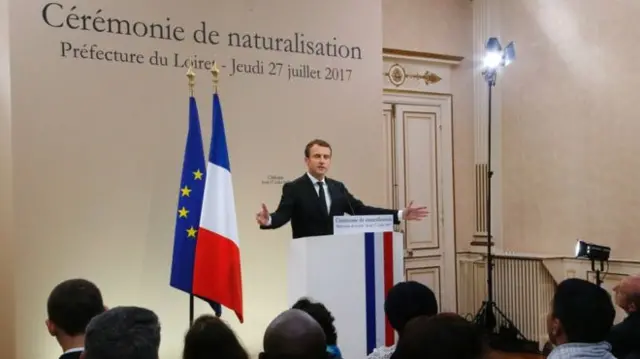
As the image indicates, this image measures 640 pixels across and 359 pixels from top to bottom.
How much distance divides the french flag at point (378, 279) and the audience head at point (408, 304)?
1.45 metres

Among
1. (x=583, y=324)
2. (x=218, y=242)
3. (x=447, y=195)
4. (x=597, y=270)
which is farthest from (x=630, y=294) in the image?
(x=447, y=195)

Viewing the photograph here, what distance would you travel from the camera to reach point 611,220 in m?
5.64

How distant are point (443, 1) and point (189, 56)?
11.1ft

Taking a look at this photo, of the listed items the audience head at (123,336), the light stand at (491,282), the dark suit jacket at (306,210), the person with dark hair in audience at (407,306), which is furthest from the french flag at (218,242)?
the light stand at (491,282)

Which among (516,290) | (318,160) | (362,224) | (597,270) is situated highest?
(318,160)

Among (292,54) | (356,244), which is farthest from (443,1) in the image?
(356,244)

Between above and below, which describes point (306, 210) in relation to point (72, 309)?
above

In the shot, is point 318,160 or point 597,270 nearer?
point 318,160

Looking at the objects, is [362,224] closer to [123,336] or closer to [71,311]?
[71,311]

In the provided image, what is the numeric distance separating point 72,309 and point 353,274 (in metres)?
1.82

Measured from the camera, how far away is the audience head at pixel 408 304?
7.19 ft

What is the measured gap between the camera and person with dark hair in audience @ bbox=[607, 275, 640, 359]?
2.68 meters

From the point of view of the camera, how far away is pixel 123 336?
1477mm

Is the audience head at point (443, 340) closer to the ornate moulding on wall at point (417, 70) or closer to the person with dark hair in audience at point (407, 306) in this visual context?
the person with dark hair in audience at point (407, 306)
